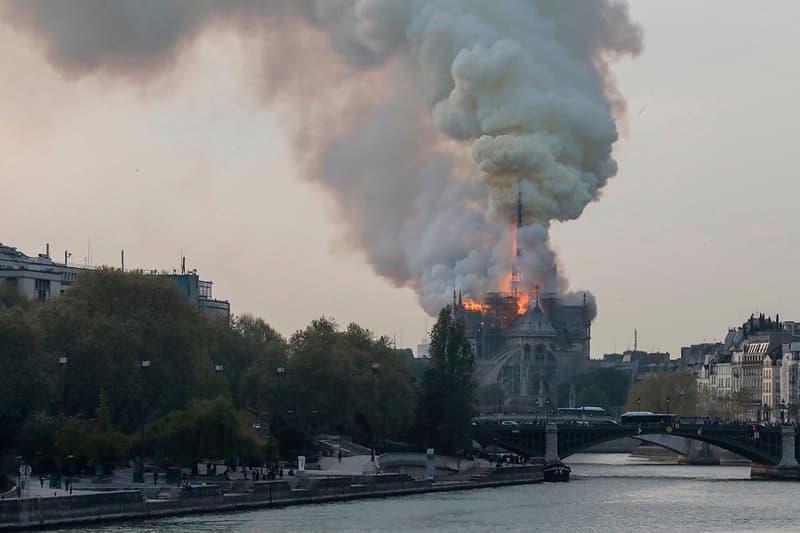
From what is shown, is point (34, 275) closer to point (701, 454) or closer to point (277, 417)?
point (277, 417)

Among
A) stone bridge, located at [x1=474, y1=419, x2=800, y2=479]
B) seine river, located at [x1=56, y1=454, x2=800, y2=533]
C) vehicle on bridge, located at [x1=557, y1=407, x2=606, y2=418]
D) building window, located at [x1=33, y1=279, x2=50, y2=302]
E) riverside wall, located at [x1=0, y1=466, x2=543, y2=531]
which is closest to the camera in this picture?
Answer: riverside wall, located at [x1=0, y1=466, x2=543, y2=531]

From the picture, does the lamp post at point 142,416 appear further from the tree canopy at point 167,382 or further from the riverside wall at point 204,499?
the riverside wall at point 204,499

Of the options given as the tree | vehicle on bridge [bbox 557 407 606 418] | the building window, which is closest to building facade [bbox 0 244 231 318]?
the building window

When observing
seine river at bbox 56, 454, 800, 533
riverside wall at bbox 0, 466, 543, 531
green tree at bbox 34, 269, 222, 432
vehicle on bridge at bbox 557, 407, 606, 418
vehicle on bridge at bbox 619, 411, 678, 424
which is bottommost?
seine river at bbox 56, 454, 800, 533

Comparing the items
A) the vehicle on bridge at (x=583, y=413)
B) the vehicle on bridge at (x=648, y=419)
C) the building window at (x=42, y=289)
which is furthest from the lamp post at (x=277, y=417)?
the vehicle on bridge at (x=583, y=413)

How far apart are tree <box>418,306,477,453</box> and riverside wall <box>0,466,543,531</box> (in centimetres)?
1143

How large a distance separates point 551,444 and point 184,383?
36.0 metres

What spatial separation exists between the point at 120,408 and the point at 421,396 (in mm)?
30300

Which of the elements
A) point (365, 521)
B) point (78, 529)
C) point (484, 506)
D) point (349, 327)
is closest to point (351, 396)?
A: point (349, 327)

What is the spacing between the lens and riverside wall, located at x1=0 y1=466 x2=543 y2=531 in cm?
7094

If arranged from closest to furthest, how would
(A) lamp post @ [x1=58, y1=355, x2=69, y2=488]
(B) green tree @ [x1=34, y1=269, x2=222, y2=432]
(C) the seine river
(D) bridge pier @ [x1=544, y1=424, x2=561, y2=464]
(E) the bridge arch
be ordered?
(C) the seine river < (A) lamp post @ [x1=58, y1=355, x2=69, y2=488] < (B) green tree @ [x1=34, y1=269, x2=222, y2=432] < (E) the bridge arch < (D) bridge pier @ [x1=544, y1=424, x2=561, y2=464]

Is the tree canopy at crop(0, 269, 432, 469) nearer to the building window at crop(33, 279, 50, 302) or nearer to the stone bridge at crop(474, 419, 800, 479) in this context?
the stone bridge at crop(474, 419, 800, 479)

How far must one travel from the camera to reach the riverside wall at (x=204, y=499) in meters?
70.9

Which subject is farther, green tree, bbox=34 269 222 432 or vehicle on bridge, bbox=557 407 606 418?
vehicle on bridge, bbox=557 407 606 418
